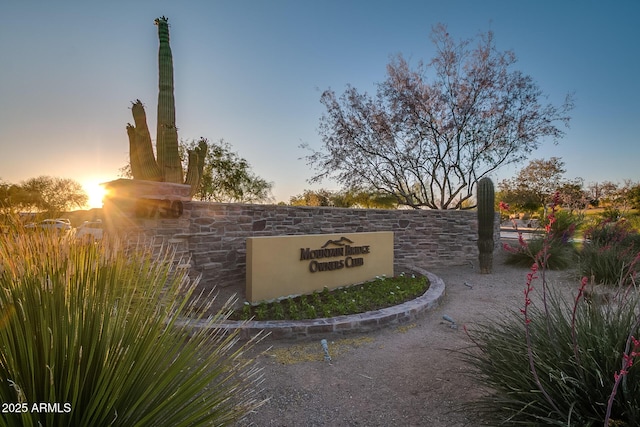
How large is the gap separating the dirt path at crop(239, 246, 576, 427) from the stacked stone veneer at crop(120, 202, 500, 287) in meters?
2.67

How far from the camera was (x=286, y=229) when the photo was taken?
299 inches

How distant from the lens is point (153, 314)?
1671 mm

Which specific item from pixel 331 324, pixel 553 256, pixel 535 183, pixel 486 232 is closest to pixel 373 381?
pixel 331 324

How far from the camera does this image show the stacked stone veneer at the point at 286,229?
6008 millimetres

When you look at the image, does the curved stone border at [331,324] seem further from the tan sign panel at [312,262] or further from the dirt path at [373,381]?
the tan sign panel at [312,262]

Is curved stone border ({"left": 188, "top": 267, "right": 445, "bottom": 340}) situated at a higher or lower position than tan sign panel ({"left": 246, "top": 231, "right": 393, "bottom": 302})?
lower

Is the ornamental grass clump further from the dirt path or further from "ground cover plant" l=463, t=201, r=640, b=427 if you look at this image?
"ground cover plant" l=463, t=201, r=640, b=427

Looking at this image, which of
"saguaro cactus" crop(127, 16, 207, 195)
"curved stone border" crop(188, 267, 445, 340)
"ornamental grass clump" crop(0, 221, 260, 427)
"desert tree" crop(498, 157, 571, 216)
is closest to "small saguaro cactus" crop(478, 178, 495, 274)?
"curved stone border" crop(188, 267, 445, 340)

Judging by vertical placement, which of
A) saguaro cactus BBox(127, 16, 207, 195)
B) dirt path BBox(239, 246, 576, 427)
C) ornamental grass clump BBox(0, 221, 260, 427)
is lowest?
dirt path BBox(239, 246, 576, 427)

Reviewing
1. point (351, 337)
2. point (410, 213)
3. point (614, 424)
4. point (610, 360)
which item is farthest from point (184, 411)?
point (410, 213)

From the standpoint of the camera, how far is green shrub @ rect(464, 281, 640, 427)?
199cm

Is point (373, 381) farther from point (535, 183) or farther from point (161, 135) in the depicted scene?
point (535, 183)

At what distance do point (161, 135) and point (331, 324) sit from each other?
16.4 feet

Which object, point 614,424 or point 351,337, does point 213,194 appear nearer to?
point 351,337
